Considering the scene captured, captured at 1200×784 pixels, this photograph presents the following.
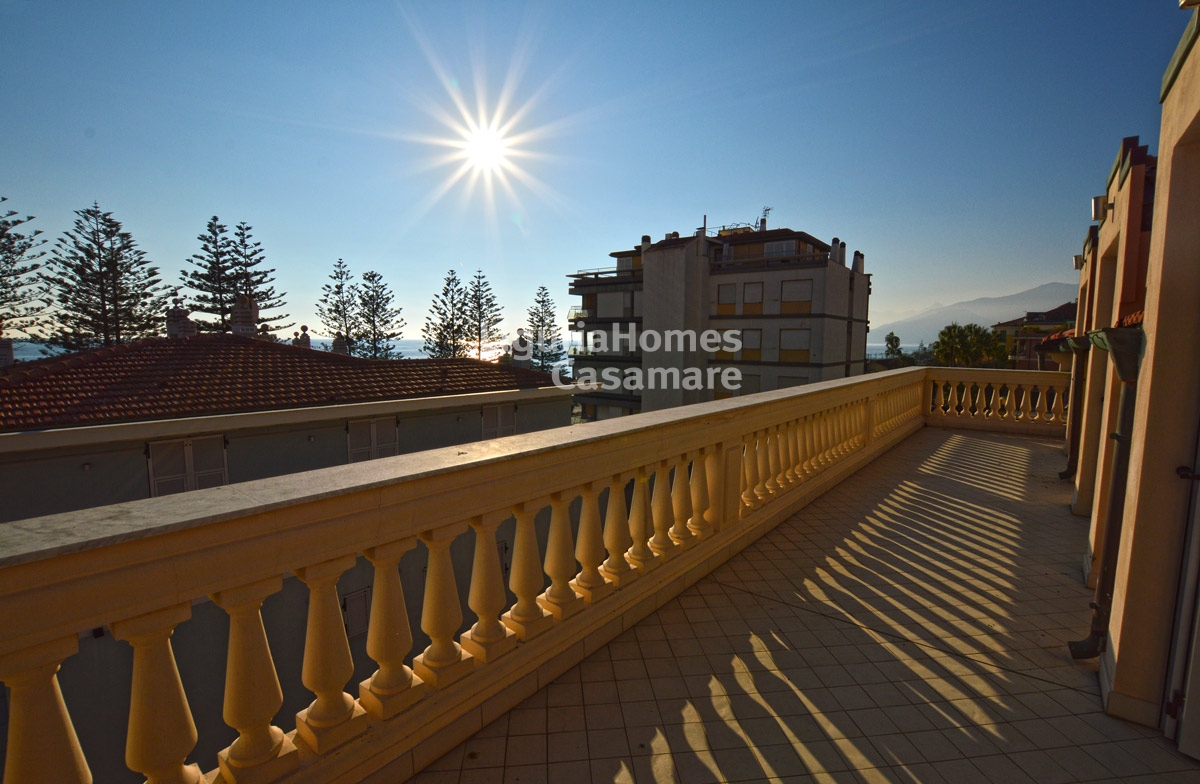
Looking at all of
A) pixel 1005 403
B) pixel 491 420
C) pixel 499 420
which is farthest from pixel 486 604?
→ pixel 499 420

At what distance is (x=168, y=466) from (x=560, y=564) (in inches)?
436

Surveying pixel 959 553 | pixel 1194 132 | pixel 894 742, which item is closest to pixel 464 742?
pixel 894 742

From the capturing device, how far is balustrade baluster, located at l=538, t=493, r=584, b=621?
222 centimetres

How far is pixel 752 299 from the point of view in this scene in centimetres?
3616

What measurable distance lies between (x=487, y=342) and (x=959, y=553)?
48.5m

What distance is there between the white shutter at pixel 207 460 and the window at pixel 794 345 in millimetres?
31349

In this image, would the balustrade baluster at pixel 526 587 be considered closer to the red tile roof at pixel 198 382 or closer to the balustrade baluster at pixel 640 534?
the balustrade baluster at pixel 640 534

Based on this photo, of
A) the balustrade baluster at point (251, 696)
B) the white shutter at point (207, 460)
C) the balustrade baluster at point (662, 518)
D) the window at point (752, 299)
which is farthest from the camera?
the window at point (752, 299)

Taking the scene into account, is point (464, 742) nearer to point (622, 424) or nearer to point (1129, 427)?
point (622, 424)

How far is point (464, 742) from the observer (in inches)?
76.1

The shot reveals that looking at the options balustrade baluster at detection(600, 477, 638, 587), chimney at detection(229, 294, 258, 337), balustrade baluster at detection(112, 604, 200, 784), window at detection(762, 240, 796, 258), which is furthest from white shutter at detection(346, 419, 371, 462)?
window at detection(762, 240, 796, 258)

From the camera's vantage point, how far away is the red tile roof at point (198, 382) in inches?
381

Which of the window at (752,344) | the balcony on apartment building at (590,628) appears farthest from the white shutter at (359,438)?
the window at (752,344)

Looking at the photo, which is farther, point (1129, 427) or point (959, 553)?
point (959, 553)
